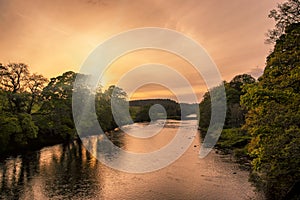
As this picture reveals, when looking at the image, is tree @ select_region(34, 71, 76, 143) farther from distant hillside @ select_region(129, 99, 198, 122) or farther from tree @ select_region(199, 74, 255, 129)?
distant hillside @ select_region(129, 99, 198, 122)

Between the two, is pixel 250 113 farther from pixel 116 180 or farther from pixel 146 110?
pixel 146 110

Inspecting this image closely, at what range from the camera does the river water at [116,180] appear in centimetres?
2350

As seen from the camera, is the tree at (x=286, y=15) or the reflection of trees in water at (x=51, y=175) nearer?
the tree at (x=286, y=15)

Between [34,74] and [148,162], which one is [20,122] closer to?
Answer: [34,74]

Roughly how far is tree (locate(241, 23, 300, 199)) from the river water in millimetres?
9187

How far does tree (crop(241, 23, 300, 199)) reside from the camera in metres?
13.3

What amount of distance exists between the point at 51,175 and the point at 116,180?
7811 millimetres

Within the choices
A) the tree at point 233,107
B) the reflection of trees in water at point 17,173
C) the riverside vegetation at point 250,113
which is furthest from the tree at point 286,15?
the tree at point 233,107

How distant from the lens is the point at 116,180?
28.1 metres

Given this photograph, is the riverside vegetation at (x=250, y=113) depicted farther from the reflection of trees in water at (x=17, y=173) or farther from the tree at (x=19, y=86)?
the reflection of trees in water at (x=17, y=173)

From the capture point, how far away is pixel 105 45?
42406 millimetres

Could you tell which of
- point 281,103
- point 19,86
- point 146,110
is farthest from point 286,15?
point 146,110

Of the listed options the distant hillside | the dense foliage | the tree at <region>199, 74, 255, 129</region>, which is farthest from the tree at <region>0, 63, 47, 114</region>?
the distant hillside

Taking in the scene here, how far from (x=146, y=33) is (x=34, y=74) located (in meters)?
27.1
